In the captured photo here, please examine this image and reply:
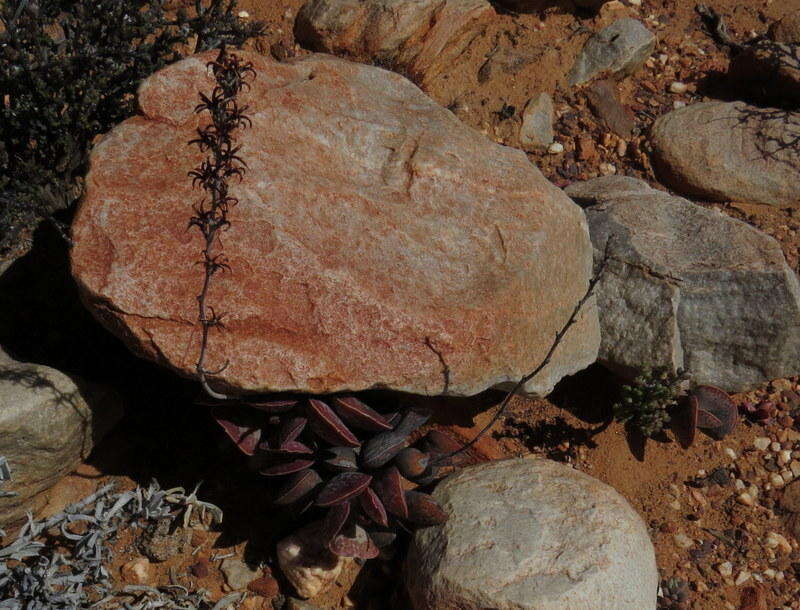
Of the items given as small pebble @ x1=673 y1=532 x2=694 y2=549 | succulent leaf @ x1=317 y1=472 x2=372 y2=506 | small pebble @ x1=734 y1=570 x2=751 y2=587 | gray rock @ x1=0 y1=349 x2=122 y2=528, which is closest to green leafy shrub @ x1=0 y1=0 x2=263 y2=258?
gray rock @ x1=0 y1=349 x2=122 y2=528

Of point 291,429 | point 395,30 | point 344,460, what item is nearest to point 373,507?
point 344,460

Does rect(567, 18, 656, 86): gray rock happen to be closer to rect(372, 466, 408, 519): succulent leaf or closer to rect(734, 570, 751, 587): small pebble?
rect(734, 570, 751, 587): small pebble

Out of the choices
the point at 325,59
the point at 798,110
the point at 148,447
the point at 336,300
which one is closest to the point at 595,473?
the point at 336,300

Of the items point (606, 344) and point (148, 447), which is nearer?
point (148, 447)

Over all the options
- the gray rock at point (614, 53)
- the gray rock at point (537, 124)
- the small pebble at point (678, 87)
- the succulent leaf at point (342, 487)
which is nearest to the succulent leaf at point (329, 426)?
the succulent leaf at point (342, 487)

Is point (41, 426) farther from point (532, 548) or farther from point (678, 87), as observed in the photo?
point (678, 87)

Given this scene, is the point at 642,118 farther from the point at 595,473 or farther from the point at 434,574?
the point at 434,574

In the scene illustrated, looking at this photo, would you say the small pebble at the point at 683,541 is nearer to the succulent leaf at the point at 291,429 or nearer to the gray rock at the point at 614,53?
the succulent leaf at the point at 291,429
